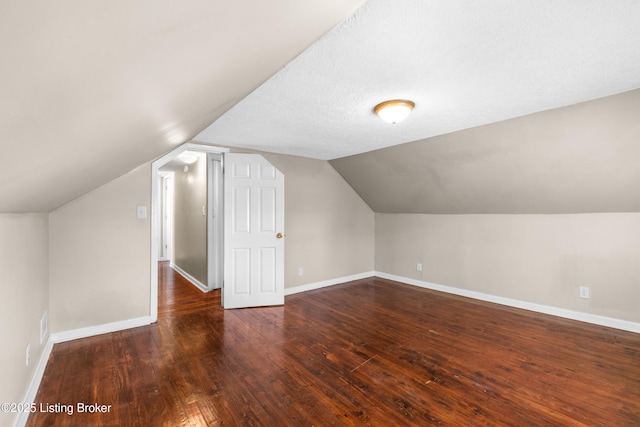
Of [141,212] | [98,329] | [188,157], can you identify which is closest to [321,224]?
[188,157]

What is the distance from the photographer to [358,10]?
52.6 inches

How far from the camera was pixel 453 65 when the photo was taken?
73.1 inches

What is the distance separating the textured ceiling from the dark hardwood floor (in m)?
2.18

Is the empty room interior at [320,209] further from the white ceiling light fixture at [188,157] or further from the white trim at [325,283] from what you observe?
the white ceiling light fixture at [188,157]

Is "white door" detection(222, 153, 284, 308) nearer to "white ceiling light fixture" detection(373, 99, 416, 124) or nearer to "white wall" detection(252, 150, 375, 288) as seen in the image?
"white wall" detection(252, 150, 375, 288)

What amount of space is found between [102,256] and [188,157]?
91.9 inches

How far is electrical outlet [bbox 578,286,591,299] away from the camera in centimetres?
338

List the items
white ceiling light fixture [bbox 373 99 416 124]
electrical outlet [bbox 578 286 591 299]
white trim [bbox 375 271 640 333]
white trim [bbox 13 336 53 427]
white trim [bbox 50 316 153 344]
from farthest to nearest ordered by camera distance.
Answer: electrical outlet [bbox 578 286 591 299] → white trim [bbox 375 271 640 333] → white trim [bbox 50 316 153 344] → white ceiling light fixture [bbox 373 99 416 124] → white trim [bbox 13 336 53 427]

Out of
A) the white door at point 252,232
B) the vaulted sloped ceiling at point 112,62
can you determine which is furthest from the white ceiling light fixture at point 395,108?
the white door at point 252,232

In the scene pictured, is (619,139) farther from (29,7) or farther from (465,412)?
(29,7)

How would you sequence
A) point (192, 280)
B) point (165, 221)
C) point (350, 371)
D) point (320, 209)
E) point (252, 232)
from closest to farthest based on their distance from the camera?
point (350, 371)
point (252, 232)
point (320, 209)
point (192, 280)
point (165, 221)

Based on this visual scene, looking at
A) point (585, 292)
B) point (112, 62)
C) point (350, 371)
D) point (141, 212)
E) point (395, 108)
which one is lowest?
point (350, 371)

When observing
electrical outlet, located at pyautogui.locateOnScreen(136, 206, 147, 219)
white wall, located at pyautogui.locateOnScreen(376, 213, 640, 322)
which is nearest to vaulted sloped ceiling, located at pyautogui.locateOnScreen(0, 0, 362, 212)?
electrical outlet, located at pyautogui.locateOnScreen(136, 206, 147, 219)

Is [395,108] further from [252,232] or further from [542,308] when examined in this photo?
[542,308]
